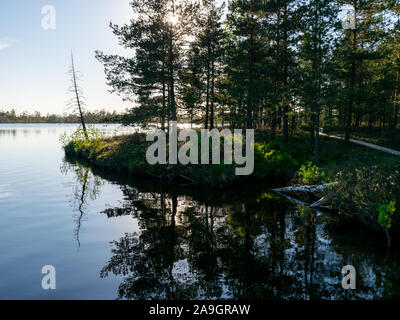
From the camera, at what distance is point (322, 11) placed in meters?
21.0

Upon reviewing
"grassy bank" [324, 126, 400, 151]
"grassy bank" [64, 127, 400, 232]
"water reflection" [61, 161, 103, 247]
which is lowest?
"water reflection" [61, 161, 103, 247]

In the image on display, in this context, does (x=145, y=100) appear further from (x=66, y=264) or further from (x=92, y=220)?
(x=66, y=264)

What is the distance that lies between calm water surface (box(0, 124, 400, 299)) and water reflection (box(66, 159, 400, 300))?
1.2 inches

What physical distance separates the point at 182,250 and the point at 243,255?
1.96 meters

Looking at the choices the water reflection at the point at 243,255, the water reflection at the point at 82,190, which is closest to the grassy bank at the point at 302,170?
the water reflection at the point at 243,255

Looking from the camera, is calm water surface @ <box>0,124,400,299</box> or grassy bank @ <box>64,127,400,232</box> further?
grassy bank @ <box>64,127,400,232</box>

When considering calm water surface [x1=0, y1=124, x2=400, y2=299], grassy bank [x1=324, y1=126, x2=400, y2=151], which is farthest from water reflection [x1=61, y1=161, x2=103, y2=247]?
grassy bank [x1=324, y1=126, x2=400, y2=151]

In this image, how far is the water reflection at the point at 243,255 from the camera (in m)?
6.31

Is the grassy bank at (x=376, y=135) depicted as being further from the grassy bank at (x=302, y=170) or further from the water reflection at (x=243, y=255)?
the water reflection at (x=243, y=255)

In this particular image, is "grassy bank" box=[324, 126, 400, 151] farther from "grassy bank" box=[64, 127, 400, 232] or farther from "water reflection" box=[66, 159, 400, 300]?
"water reflection" box=[66, 159, 400, 300]

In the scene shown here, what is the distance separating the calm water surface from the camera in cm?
638

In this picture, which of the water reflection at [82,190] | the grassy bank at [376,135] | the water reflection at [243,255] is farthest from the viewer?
the grassy bank at [376,135]

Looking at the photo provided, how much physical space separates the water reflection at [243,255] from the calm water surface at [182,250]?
3cm
